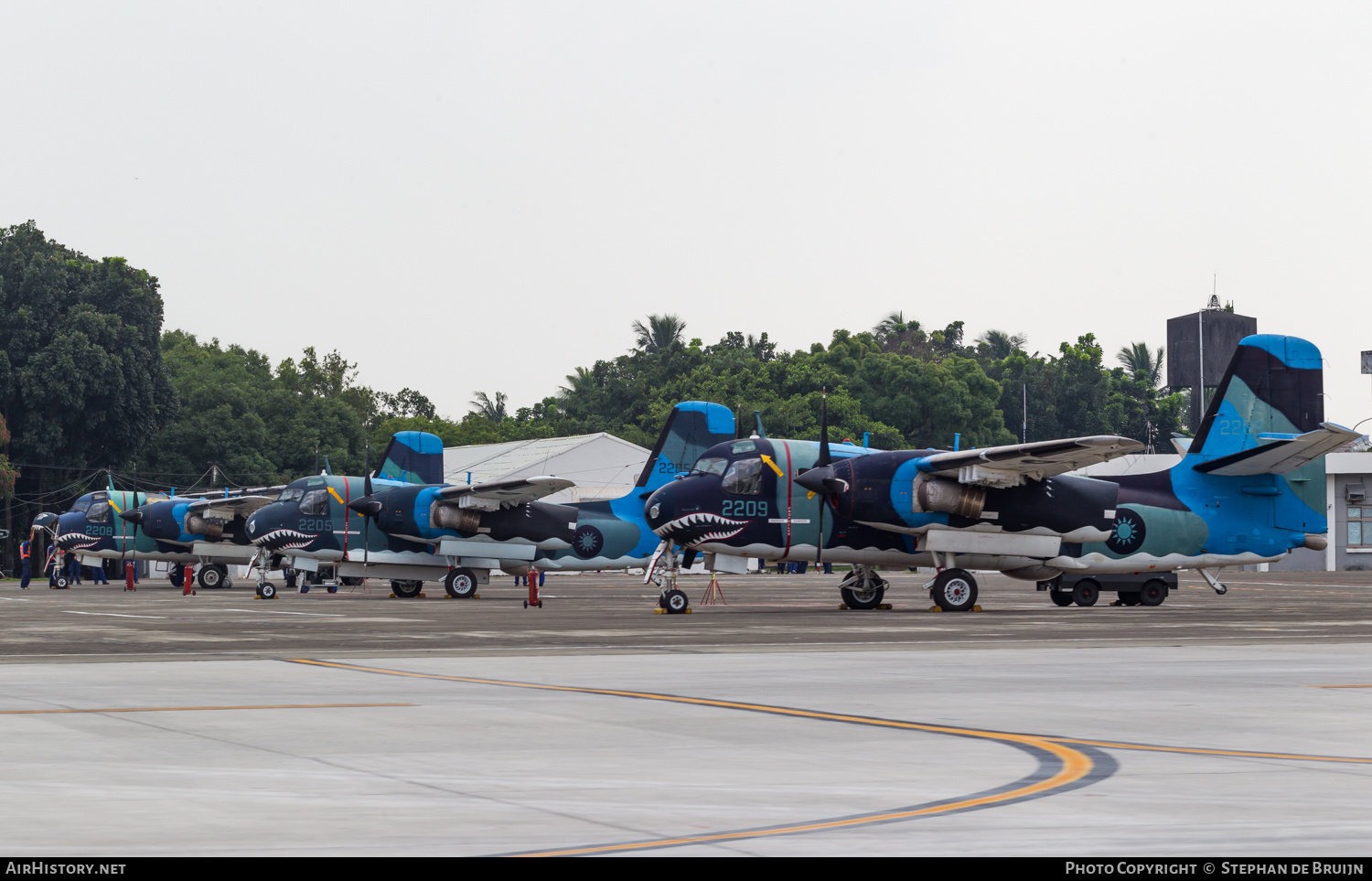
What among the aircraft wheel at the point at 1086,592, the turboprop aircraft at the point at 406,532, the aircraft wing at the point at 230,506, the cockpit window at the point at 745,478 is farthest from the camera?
the aircraft wing at the point at 230,506

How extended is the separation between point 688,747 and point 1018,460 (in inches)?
881

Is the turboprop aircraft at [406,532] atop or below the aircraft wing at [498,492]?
below

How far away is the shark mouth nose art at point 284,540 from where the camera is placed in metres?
44.2

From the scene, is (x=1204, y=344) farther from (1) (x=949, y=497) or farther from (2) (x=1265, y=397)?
(1) (x=949, y=497)

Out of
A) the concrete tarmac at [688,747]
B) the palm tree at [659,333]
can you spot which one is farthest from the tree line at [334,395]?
the concrete tarmac at [688,747]

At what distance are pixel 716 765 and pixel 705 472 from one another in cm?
2347

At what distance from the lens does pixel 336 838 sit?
584 cm

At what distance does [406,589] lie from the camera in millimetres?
45094

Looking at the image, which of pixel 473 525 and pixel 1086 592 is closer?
pixel 1086 592

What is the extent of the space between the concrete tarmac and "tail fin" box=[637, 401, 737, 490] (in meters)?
22.2

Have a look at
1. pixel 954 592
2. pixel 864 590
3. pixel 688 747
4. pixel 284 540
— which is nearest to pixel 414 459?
pixel 284 540

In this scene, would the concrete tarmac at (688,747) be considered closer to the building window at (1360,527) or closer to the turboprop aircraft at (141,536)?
the turboprop aircraft at (141,536)

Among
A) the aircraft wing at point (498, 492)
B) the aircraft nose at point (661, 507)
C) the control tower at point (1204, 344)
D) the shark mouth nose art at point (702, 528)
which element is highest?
the control tower at point (1204, 344)

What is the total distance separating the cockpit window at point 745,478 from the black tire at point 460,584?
14145 mm
